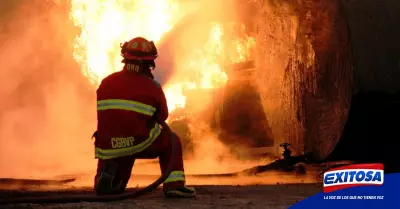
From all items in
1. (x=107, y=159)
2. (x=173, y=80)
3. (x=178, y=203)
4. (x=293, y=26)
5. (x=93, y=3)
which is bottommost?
(x=178, y=203)

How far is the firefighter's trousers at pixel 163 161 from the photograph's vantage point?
4.71 meters

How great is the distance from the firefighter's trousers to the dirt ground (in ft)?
0.59

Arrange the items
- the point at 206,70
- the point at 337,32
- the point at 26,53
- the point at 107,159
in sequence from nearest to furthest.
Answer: the point at 107,159 → the point at 337,32 → the point at 26,53 → the point at 206,70

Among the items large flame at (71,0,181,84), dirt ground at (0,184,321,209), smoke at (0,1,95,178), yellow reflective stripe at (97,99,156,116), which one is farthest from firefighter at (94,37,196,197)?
large flame at (71,0,181,84)

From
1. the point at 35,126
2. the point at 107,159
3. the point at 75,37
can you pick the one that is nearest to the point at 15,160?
the point at 35,126

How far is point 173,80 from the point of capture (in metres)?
15.7

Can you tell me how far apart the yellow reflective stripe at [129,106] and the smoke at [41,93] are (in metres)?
6.51

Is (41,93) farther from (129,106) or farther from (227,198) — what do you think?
(227,198)

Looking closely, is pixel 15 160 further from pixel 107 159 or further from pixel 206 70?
pixel 107 159

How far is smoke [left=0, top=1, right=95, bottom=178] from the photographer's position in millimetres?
12258

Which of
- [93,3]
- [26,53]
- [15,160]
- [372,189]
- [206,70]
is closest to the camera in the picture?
[372,189]

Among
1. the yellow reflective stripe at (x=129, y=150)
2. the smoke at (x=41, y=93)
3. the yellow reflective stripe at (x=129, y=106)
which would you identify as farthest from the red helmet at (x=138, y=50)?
the smoke at (x=41, y=93)

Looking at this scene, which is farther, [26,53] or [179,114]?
[179,114]

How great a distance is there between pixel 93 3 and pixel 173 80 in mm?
3236
